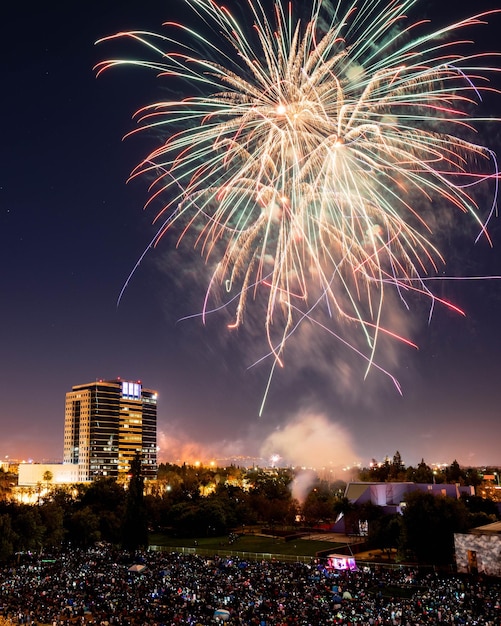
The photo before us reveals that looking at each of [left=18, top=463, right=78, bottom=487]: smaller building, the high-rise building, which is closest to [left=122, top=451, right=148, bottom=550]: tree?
[left=18, top=463, right=78, bottom=487]: smaller building

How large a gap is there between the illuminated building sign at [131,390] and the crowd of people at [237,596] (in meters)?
138

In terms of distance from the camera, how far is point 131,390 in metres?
178

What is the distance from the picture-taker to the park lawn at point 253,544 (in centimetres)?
5406

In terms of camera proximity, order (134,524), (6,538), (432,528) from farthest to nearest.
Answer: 1. (134,524)
2. (6,538)
3. (432,528)

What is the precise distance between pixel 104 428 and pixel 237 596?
144726 mm

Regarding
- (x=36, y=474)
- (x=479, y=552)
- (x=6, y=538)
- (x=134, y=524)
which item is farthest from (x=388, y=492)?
(x=36, y=474)

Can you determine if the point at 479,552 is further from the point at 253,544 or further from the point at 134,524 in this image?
the point at 134,524

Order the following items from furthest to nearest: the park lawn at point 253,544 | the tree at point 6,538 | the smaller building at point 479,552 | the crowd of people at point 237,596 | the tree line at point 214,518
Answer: the park lawn at point 253,544 → the tree at point 6,538 → the tree line at point 214,518 → the smaller building at point 479,552 → the crowd of people at point 237,596

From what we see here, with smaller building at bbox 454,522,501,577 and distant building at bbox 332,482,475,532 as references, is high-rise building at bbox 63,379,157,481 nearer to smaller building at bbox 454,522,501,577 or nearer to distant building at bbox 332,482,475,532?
distant building at bbox 332,482,475,532

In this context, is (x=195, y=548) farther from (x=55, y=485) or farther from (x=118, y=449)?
(x=118, y=449)

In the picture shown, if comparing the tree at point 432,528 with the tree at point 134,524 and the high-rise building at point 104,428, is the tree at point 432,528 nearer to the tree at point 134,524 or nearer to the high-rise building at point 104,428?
the tree at point 134,524

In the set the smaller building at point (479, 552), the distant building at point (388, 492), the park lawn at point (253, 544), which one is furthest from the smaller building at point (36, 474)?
the smaller building at point (479, 552)

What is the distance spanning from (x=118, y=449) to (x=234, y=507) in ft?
322

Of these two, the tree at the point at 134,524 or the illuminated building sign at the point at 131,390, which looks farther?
the illuminated building sign at the point at 131,390
